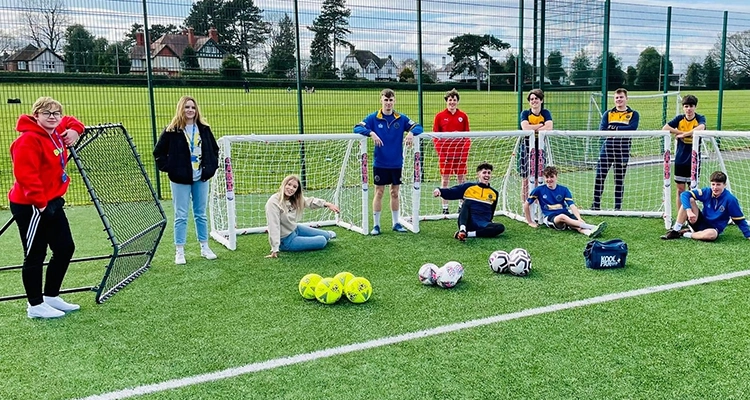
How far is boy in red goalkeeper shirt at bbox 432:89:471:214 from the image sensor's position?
360 inches

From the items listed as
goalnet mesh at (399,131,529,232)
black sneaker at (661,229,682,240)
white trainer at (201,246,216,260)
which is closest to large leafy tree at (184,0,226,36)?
goalnet mesh at (399,131,529,232)

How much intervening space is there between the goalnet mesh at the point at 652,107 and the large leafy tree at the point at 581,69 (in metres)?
0.39

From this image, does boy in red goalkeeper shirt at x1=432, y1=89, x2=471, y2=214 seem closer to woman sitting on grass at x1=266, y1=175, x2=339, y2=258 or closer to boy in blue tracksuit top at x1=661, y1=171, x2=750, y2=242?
woman sitting on grass at x1=266, y1=175, x2=339, y2=258

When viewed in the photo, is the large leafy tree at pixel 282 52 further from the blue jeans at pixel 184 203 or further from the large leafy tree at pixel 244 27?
the blue jeans at pixel 184 203

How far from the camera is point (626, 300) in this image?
517cm

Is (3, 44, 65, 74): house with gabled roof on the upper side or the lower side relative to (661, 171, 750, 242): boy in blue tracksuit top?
upper

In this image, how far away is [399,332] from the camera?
4.57 meters

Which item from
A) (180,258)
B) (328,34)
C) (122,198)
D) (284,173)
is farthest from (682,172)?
(122,198)

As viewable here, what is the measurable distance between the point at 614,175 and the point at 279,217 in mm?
5231

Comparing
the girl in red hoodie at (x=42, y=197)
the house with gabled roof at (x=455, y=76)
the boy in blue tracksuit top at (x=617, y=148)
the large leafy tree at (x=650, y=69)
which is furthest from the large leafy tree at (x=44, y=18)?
the large leafy tree at (x=650, y=69)

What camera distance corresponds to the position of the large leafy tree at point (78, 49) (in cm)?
1010

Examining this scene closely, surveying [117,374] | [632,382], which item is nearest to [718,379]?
[632,382]

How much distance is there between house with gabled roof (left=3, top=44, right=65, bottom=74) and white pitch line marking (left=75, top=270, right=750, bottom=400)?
321 inches

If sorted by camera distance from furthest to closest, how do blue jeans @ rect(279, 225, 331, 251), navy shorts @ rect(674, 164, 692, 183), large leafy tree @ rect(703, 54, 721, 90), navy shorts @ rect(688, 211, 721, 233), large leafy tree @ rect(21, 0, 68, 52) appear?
large leafy tree @ rect(703, 54, 721, 90), large leafy tree @ rect(21, 0, 68, 52), navy shorts @ rect(674, 164, 692, 183), navy shorts @ rect(688, 211, 721, 233), blue jeans @ rect(279, 225, 331, 251)
